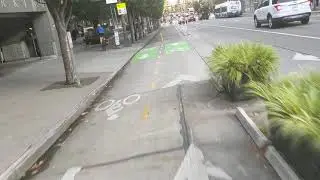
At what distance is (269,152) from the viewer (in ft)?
19.4

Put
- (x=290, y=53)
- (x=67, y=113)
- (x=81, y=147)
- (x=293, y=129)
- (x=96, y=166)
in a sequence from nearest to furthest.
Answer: (x=293, y=129) → (x=96, y=166) → (x=81, y=147) → (x=67, y=113) → (x=290, y=53)

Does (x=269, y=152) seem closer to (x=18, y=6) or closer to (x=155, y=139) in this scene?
(x=155, y=139)

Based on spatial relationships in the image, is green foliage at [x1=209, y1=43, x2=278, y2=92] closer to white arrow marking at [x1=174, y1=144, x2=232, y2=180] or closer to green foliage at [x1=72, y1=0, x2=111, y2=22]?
white arrow marking at [x1=174, y1=144, x2=232, y2=180]

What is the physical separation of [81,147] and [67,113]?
107 inches

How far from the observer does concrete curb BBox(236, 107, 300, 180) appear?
5164 millimetres

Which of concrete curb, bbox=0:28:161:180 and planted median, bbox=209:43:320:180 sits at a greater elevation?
planted median, bbox=209:43:320:180

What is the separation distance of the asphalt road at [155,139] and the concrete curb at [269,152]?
0.09 meters

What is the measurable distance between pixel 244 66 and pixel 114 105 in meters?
3.49

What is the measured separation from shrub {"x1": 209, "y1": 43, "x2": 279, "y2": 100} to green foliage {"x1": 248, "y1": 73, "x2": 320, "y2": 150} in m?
2.67

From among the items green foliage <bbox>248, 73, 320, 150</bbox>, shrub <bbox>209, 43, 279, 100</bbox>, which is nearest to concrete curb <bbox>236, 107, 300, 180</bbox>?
green foliage <bbox>248, 73, 320, 150</bbox>

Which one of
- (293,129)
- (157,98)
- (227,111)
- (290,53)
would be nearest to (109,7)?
(290,53)

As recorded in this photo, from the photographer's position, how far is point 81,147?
791 cm

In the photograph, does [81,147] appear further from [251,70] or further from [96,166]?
[251,70]

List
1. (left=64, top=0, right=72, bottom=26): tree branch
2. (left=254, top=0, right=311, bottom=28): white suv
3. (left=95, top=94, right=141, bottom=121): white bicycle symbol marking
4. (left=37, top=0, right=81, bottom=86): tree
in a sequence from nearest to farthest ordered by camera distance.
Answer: (left=95, top=94, right=141, bottom=121): white bicycle symbol marking < (left=37, top=0, right=81, bottom=86): tree < (left=64, top=0, right=72, bottom=26): tree branch < (left=254, top=0, right=311, bottom=28): white suv
